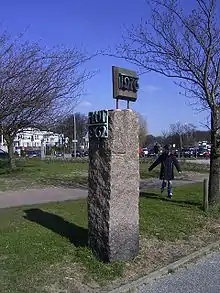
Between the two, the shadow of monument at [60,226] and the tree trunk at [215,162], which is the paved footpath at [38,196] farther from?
the tree trunk at [215,162]

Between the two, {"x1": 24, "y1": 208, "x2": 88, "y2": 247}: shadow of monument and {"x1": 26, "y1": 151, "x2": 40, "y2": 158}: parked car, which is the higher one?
{"x1": 26, "y1": 151, "x2": 40, "y2": 158}: parked car

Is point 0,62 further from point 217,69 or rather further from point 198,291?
point 198,291

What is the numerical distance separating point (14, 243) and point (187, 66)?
22.5 ft

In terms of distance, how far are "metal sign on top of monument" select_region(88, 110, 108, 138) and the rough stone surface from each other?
77 mm

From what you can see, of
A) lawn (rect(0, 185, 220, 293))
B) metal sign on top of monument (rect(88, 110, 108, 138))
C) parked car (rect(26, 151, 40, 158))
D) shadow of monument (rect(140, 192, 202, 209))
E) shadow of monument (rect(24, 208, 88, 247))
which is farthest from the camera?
parked car (rect(26, 151, 40, 158))

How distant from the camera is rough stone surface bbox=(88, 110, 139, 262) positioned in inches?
236

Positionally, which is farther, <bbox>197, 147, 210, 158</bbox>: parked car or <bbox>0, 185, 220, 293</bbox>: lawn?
<bbox>197, 147, 210, 158</bbox>: parked car

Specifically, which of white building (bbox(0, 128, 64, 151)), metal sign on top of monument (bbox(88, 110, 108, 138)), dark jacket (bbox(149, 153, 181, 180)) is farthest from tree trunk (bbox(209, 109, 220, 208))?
white building (bbox(0, 128, 64, 151))

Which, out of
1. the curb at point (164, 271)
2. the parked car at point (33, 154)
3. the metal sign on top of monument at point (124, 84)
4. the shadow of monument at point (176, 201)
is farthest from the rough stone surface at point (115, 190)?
the parked car at point (33, 154)

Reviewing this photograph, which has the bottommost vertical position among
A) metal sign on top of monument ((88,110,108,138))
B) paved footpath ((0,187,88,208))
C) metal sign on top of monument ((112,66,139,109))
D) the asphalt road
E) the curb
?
the asphalt road

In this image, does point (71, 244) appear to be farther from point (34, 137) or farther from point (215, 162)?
point (34, 137)

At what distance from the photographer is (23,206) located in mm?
10141

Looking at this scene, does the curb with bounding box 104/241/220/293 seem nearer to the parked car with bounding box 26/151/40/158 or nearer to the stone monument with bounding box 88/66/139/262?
the stone monument with bounding box 88/66/139/262

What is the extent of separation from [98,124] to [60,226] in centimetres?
260
